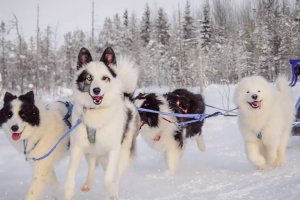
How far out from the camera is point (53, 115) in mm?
4281

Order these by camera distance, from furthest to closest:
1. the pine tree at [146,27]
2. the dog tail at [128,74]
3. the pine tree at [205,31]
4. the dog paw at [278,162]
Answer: the pine tree at [146,27]
the pine tree at [205,31]
the dog paw at [278,162]
the dog tail at [128,74]

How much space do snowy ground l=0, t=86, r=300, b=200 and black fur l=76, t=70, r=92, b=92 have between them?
134cm

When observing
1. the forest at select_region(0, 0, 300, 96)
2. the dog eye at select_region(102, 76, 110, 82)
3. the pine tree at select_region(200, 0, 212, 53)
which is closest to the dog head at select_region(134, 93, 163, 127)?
the dog eye at select_region(102, 76, 110, 82)

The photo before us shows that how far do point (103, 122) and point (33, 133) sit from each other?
0.83m

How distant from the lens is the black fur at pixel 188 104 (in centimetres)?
624

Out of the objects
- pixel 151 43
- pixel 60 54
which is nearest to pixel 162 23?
pixel 151 43

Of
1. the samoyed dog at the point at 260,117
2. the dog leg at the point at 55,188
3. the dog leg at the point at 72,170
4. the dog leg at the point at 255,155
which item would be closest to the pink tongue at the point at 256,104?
the samoyed dog at the point at 260,117

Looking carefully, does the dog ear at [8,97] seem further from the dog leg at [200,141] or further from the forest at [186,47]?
the forest at [186,47]

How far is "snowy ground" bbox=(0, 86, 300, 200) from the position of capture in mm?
3572

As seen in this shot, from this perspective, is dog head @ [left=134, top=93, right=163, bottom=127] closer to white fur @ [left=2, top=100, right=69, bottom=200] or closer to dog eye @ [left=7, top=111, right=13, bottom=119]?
white fur @ [left=2, top=100, right=69, bottom=200]

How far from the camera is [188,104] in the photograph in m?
6.61

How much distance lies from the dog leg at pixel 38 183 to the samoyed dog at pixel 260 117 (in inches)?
105

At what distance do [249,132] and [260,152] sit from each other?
0.44 m

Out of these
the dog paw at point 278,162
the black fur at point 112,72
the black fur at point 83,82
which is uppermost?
the black fur at point 112,72
